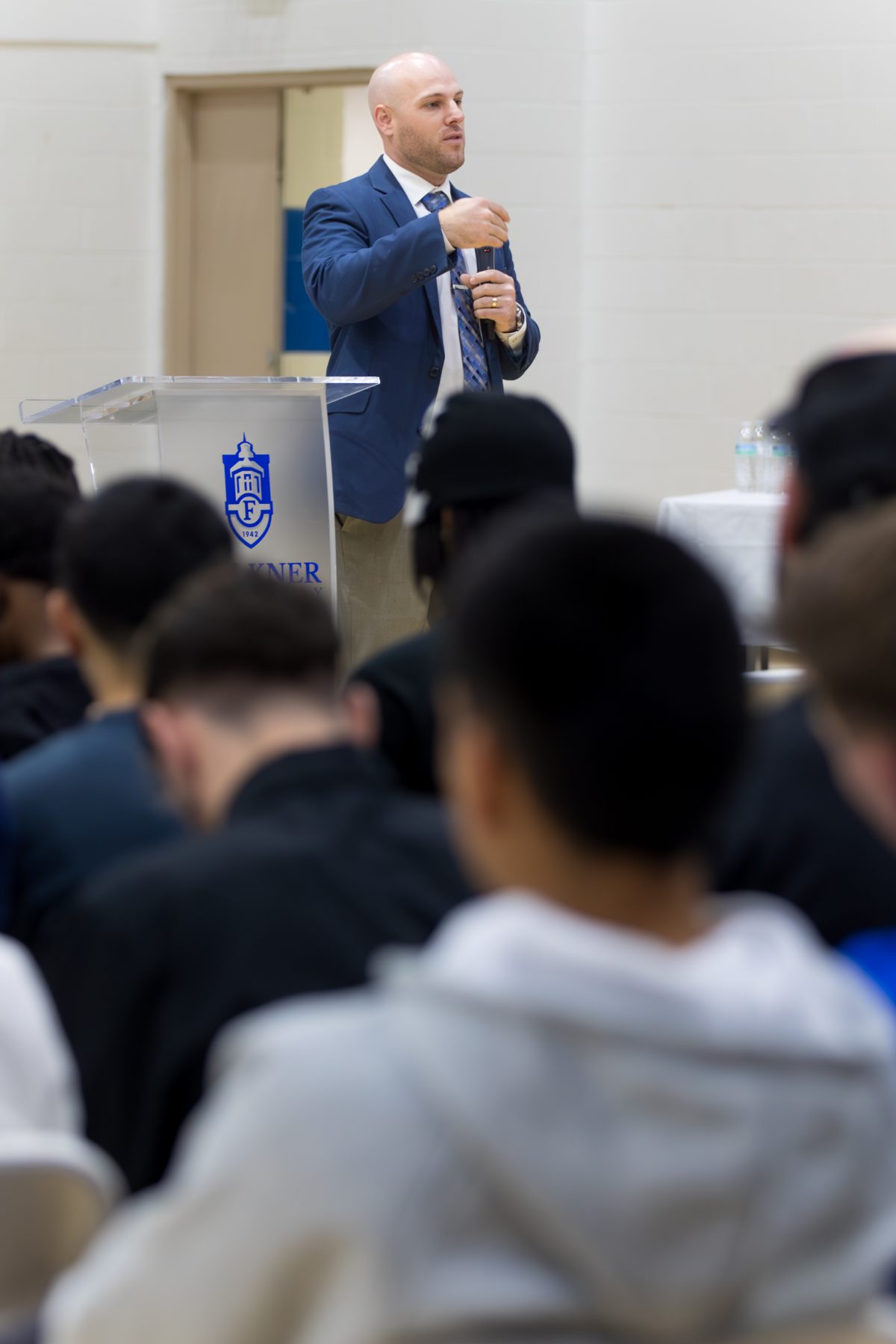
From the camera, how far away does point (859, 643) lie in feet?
3.19

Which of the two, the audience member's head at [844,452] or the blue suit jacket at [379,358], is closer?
the audience member's head at [844,452]

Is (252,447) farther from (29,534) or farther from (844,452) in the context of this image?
(844,452)

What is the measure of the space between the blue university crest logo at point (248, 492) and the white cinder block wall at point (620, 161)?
2.31m

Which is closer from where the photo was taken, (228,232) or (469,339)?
(469,339)

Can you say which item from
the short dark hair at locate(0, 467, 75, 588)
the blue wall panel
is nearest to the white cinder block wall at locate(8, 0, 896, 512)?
the blue wall panel

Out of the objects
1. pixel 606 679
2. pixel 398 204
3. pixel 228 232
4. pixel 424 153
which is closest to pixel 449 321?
pixel 398 204

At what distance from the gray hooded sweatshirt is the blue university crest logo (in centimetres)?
259

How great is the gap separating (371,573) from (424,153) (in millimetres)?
1097

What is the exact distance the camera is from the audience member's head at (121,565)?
1.62 meters

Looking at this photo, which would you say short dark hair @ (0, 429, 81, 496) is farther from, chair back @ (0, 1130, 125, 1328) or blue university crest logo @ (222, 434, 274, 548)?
chair back @ (0, 1130, 125, 1328)

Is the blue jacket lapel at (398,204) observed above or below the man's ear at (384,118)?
below

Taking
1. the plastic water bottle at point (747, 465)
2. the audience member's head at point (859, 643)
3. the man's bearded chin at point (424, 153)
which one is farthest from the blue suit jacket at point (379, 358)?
the audience member's head at point (859, 643)

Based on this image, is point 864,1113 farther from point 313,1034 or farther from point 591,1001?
point 313,1034

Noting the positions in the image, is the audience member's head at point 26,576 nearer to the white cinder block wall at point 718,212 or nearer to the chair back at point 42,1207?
the chair back at point 42,1207
